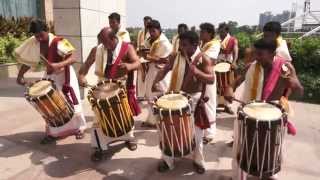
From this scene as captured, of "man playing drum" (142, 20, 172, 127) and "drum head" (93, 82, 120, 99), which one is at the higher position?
"man playing drum" (142, 20, 172, 127)

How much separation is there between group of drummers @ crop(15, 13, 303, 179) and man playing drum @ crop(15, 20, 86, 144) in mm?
14

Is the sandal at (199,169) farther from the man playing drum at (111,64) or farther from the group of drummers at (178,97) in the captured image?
the man playing drum at (111,64)

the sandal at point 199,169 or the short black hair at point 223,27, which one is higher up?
the short black hair at point 223,27

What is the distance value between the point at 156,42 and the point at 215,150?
2.06 meters

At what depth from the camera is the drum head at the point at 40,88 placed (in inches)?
183

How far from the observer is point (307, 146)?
5316 millimetres

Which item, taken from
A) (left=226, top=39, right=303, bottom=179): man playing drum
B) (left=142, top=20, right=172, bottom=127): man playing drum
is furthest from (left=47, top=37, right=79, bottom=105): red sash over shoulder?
(left=226, top=39, right=303, bottom=179): man playing drum

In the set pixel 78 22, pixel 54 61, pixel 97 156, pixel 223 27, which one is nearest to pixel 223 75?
pixel 223 27

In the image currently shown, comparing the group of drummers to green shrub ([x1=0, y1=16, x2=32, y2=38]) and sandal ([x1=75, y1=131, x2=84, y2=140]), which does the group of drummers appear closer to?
sandal ([x1=75, y1=131, x2=84, y2=140])

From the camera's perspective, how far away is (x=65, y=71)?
5211 mm

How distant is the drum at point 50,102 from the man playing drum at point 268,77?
240 cm

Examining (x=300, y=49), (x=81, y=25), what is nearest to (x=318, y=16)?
Result: (x=300, y=49)

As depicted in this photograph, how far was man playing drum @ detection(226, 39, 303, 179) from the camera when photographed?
12.2ft

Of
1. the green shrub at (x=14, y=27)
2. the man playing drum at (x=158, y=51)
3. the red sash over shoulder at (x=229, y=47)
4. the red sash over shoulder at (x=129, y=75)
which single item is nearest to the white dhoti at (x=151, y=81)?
the man playing drum at (x=158, y=51)
